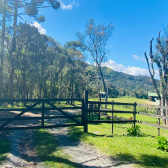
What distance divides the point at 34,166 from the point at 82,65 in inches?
1303

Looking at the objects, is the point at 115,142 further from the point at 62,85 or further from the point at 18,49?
the point at 62,85

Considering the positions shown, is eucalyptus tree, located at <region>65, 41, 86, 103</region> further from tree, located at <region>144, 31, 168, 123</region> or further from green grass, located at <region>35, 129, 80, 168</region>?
green grass, located at <region>35, 129, 80, 168</region>

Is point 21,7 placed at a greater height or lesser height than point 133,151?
greater

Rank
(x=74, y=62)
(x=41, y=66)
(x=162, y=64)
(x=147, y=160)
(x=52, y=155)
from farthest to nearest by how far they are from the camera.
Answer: (x=74, y=62), (x=41, y=66), (x=162, y=64), (x=52, y=155), (x=147, y=160)

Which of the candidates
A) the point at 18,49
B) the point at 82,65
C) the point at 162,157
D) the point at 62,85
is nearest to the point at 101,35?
the point at 18,49

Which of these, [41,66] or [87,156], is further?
[41,66]

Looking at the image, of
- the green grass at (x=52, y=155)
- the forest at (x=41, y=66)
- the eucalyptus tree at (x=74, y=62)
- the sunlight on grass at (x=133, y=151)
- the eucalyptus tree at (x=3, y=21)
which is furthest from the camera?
the eucalyptus tree at (x=74, y=62)

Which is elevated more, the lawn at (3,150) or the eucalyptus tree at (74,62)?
the eucalyptus tree at (74,62)

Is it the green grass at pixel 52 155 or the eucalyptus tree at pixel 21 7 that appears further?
the eucalyptus tree at pixel 21 7

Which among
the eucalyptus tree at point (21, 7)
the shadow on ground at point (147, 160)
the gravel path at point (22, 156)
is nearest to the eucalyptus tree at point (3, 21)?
the eucalyptus tree at point (21, 7)

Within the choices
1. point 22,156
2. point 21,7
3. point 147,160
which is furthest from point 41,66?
point 147,160

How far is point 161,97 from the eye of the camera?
52.5 feet

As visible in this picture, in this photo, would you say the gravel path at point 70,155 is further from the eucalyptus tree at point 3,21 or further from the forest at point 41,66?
the forest at point 41,66

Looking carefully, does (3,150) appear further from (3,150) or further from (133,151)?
(133,151)
